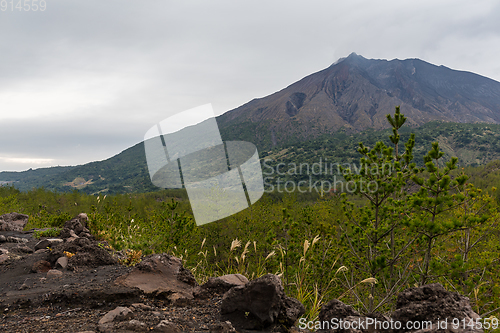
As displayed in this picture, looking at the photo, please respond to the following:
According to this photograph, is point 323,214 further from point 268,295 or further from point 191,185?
point 268,295

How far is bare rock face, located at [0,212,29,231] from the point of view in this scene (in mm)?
9868

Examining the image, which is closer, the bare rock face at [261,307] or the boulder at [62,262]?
the bare rock face at [261,307]

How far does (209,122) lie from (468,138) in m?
206

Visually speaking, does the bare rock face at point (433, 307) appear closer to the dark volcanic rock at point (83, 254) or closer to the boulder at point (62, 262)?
the dark volcanic rock at point (83, 254)

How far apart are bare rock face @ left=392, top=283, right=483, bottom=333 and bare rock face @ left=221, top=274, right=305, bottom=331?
960 mm

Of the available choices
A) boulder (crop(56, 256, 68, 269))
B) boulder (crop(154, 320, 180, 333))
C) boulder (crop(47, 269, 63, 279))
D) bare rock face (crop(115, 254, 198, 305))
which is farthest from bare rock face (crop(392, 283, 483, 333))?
boulder (crop(56, 256, 68, 269))

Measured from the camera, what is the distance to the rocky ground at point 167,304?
238 cm

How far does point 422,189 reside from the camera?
338 centimetres

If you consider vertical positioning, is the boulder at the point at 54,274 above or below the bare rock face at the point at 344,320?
above

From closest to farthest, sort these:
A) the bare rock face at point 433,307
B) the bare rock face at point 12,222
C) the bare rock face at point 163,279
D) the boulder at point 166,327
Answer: the bare rock face at point 433,307, the boulder at point 166,327, the bare rock face at point 163,279, the bare rock face at point 12,222

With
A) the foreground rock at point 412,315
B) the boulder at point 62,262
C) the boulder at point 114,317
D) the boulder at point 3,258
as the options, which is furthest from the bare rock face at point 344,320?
the boulder at point 3,258

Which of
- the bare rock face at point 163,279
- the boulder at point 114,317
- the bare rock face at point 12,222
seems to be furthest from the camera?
the bare rock face at point 12,222

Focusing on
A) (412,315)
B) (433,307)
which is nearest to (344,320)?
(412,315)

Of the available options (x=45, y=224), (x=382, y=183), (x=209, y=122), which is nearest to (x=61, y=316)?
(x=209, y=122)
